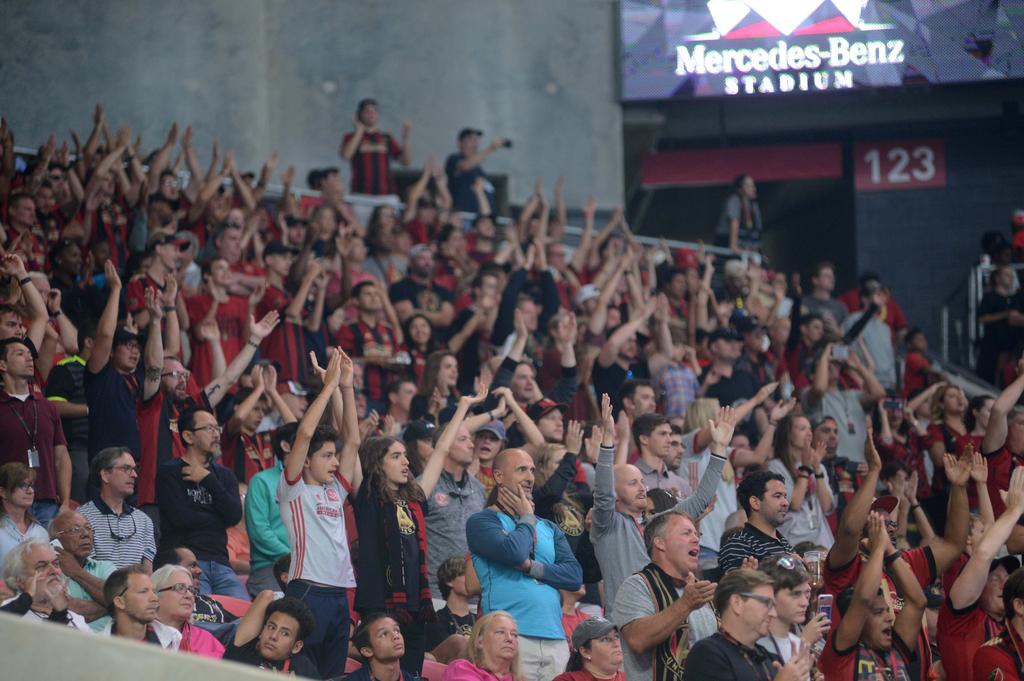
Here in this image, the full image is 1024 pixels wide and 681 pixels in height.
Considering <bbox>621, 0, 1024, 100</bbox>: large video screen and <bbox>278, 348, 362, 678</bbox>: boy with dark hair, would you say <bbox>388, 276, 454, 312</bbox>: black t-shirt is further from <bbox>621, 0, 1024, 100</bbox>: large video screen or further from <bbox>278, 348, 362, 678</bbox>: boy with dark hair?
<bbox>621, 0, 1024, 100</bbox>: large video screen

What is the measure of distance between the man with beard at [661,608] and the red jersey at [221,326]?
455 centimetres

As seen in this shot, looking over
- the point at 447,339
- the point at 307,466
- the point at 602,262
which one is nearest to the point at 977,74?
the point at 602,262

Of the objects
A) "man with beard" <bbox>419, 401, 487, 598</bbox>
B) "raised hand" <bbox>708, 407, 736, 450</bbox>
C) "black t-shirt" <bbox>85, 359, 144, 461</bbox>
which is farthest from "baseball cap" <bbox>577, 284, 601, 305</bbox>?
"black t-shirt" <bbox>85, 359, 144, 461</bbox>

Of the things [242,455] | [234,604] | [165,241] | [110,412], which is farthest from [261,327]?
[234,604]

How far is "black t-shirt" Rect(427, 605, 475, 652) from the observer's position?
7957 millimetres

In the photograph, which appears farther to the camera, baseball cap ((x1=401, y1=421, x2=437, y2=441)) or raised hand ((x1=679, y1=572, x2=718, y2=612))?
baseball cap ((x1=401, y1=421, x2=437, y2=441))

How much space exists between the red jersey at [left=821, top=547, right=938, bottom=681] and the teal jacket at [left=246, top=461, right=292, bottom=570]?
2.88 metres

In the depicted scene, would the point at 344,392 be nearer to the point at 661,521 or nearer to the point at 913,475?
the point at 661,521

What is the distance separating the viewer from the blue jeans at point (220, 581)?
791cm

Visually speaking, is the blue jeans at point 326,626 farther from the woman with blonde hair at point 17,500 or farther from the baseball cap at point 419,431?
the baseball cap at point 419,431

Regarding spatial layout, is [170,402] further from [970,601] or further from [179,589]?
[970,601]

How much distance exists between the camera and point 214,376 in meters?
10.1

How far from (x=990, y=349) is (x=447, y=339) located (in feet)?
20.3

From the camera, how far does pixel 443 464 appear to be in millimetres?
8430
